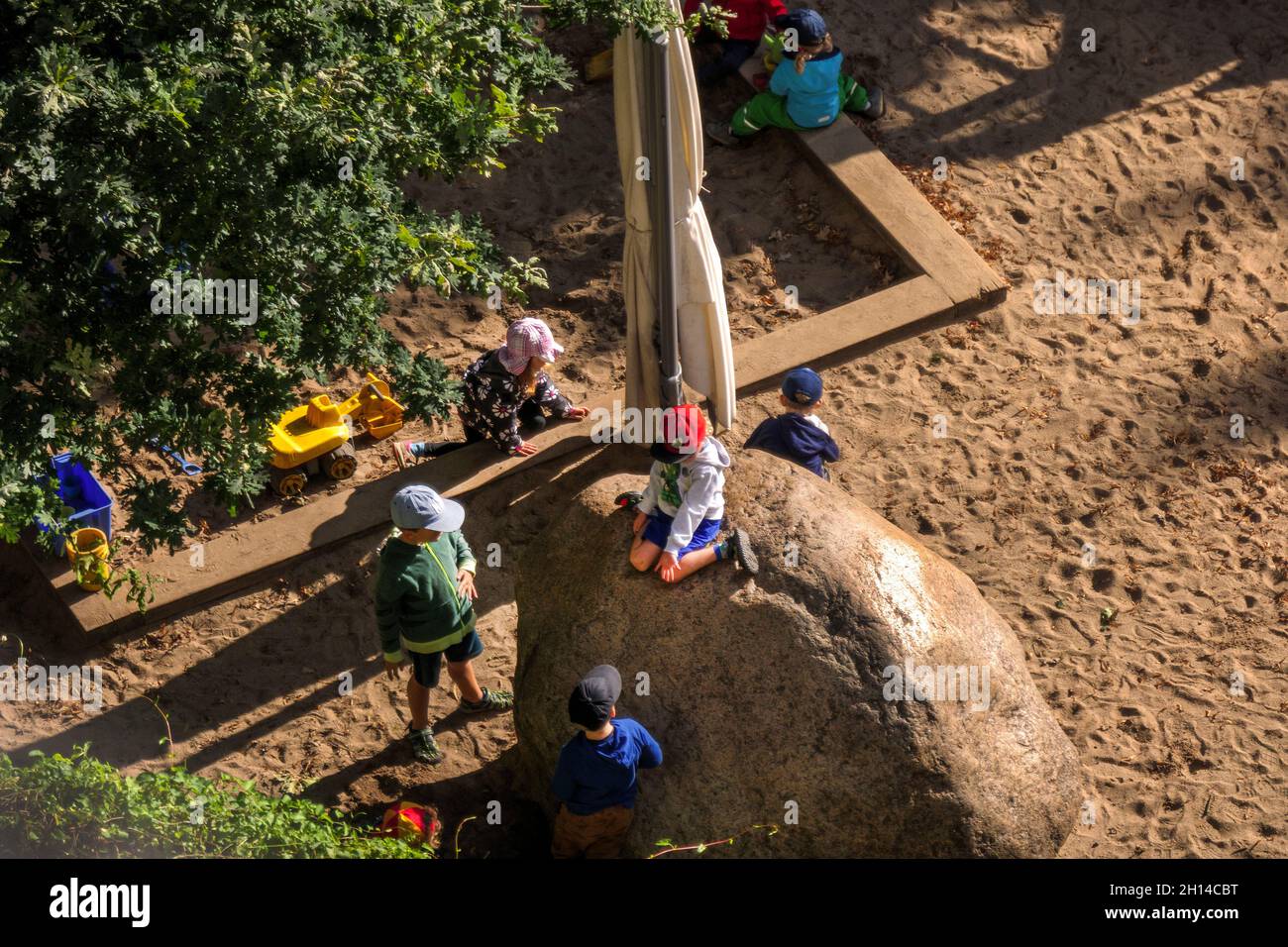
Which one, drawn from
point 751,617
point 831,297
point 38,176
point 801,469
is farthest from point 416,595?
point 831,297

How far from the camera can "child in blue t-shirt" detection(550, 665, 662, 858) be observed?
19.1ft

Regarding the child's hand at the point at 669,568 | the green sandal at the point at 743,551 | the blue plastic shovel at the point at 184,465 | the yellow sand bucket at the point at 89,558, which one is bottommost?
the yellow sand bucket at the point at 89,558

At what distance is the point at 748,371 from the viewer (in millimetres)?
9531

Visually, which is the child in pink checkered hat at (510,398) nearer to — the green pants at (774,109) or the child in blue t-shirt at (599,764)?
the child in blue t-shirt at (599,764)

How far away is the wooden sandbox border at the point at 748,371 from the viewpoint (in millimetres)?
8242

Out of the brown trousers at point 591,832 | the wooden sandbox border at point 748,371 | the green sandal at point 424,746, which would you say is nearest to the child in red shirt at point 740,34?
the wooden sandbox border at point 748,371

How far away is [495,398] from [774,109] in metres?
3.94

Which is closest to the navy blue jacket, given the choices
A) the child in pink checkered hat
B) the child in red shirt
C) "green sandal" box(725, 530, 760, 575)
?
"green sandal" box(725, 530, 760, 575)

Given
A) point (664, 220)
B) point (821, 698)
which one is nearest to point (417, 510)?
point (821, 698)

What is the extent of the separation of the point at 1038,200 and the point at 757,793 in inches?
251

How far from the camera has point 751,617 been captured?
21.1ft

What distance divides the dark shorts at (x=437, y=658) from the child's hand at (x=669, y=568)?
1.24m

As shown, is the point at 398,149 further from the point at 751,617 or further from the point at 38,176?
the point at 751,617

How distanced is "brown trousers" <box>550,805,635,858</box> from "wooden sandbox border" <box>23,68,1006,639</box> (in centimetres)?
290
